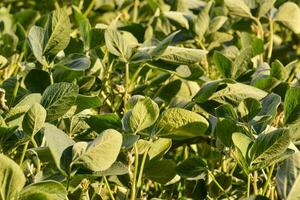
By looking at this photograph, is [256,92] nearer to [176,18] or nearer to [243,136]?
[243,136]

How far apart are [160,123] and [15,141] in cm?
21

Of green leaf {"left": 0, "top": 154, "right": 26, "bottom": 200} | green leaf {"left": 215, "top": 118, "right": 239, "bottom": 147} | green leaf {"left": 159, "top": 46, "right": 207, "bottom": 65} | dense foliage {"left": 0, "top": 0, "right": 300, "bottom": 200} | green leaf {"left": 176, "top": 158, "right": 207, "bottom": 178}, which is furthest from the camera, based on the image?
green leaf {"left": 159, "top": 46, "right": 207, "bottom": 65}

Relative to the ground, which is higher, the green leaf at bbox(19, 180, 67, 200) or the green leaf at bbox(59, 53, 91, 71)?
the green leaf at bbox(19, 180, 67, 200)

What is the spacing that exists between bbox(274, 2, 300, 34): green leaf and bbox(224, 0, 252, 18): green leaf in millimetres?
83

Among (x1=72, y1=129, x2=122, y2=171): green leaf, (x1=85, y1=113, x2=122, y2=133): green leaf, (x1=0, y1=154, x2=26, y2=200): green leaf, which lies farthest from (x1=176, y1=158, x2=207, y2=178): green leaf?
(x1=0, y1=154, x2=26, y2=200): green leaf

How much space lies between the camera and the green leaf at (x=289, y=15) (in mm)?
1591

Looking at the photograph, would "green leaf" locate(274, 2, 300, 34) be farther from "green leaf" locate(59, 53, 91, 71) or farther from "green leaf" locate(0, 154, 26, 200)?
"green leaf" locate(0, 154, 26, 200)

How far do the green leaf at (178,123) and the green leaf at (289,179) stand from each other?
155 mm

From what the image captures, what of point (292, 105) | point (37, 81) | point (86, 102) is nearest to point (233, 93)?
point (292, 105)

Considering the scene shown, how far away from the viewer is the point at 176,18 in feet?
5.20

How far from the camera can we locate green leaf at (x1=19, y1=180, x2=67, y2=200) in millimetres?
837

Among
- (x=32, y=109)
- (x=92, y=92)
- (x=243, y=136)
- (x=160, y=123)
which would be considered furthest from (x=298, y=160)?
(x=92, y=92)

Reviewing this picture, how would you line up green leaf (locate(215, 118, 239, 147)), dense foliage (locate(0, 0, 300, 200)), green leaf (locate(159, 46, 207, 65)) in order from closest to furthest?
dense foliage (locate(0, 0, 300, 200)) → green leaf (locate(215, 118, 239, 147)) → green leaf (locate(159, 46, 207, 65))

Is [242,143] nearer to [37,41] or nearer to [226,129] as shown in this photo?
[226,129]
